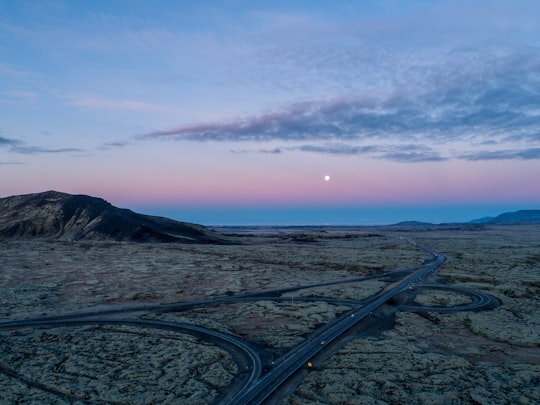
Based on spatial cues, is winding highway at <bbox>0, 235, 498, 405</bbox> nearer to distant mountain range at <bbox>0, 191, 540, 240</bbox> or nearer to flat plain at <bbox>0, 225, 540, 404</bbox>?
flat plain at <bbox>0, 225, 540, 404</bbox>

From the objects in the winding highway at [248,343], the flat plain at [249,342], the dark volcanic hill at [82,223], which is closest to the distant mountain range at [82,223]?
the dark volcanic hill at [82,223]

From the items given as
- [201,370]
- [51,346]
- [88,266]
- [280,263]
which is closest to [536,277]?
[280,263]

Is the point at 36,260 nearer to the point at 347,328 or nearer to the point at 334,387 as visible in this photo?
the point at 347,328

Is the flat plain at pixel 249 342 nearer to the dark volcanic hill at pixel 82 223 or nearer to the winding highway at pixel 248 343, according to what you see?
the winding highway at pixel 248 343

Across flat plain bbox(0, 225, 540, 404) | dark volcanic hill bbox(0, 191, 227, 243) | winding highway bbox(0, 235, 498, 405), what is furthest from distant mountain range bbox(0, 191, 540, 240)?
winding highway bbox(0, 235, 498, 405)

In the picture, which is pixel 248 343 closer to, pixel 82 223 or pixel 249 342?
pixel 249 342
